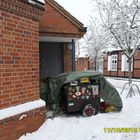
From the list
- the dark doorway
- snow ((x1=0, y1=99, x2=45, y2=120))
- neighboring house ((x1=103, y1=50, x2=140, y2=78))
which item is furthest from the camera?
neighboring house ((x1=103, y1=50, x2=140, y2=78))

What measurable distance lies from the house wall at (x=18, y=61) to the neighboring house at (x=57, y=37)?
2.20 meters

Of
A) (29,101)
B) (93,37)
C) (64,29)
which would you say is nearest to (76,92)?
(29,101)

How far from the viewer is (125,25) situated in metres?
10.6

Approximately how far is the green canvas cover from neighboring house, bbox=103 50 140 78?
1526cm

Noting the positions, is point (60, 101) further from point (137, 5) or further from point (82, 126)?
point (137, 5)

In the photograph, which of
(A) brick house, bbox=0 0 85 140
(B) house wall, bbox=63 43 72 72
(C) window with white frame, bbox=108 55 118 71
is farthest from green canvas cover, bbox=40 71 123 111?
(C) window with white frame, bbox=108 55 118 71

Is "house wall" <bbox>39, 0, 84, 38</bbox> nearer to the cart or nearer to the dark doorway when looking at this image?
the dark doorway

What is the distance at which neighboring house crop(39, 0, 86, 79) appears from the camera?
7.19 meters

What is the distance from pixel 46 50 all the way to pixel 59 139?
4944 mm

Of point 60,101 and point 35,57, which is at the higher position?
point 35,57

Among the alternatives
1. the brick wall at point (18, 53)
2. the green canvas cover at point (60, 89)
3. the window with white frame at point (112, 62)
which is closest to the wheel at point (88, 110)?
the green canvas cover at point (60, 89)

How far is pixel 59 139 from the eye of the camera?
4418mm

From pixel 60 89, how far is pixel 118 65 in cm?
1824

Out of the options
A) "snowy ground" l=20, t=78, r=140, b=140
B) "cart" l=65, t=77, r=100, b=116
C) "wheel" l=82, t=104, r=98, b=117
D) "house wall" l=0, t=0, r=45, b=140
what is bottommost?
"snowy ground" l=20, t=78, r=140, b=140
